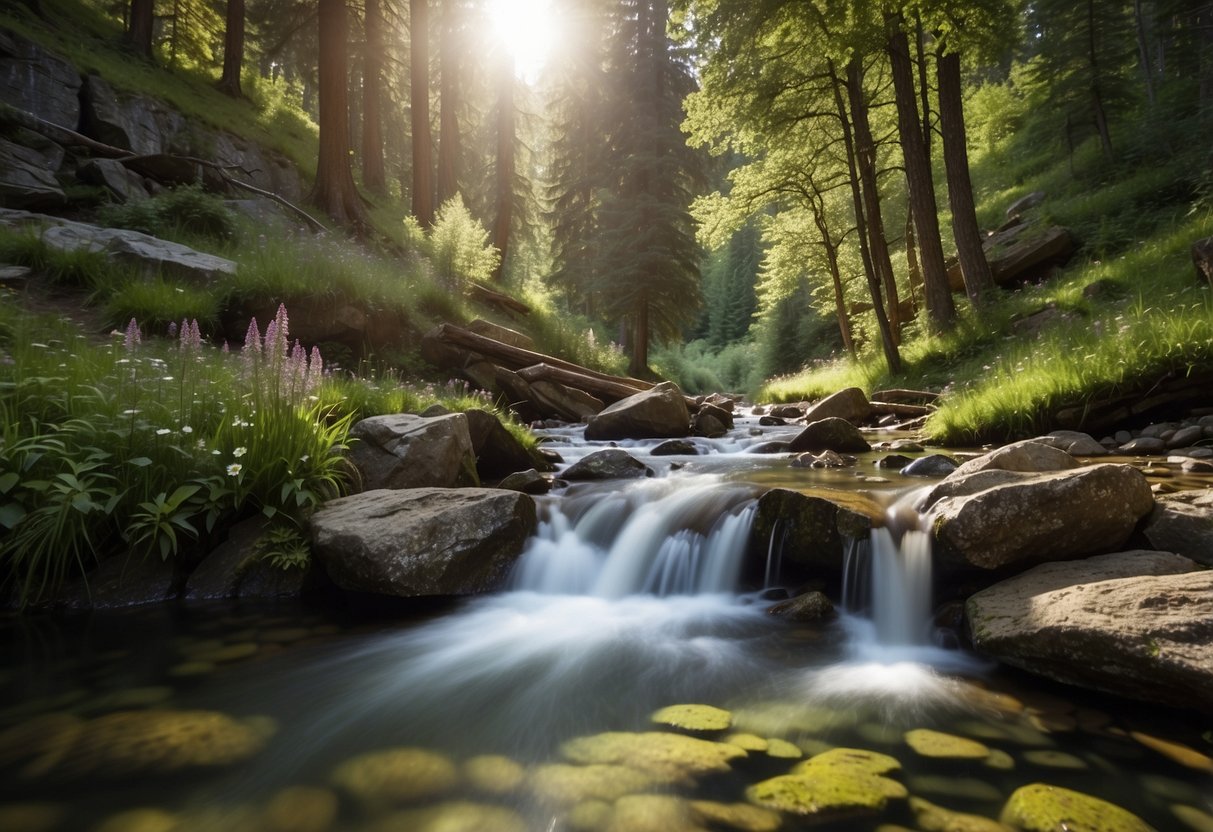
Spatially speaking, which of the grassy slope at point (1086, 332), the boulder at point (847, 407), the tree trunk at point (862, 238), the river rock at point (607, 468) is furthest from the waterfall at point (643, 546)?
the tree trunk at point (862, 238)

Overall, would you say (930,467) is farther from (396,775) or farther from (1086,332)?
(396,775)

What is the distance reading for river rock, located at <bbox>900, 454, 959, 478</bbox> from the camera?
5.46 meters

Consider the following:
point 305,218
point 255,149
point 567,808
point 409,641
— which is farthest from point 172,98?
point 567,808

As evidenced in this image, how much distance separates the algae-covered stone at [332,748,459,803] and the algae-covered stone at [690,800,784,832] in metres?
0.79

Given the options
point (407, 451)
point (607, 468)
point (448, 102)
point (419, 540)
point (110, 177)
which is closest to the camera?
point (419, 540)

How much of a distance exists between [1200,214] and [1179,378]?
8.64 metres

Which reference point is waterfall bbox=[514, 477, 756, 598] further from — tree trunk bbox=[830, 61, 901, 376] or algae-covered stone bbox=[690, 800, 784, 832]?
tree trunk bbox=[830, 61, 901, 376]

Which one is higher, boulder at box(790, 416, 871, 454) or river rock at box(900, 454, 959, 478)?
boulder at box(790, 416, 871, 454)

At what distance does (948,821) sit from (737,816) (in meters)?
0.59

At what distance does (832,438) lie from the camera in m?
7.51

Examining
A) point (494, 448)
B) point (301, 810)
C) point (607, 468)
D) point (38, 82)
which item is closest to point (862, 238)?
point (607, 468)

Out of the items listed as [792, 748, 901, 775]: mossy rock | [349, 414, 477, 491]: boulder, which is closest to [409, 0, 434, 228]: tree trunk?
[349, 414, 477, 491]: boulder

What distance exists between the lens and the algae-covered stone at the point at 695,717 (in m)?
2.31

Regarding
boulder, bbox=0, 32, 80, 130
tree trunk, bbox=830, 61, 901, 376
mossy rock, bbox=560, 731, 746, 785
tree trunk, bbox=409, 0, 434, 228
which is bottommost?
mossy rock, bbox=560, 731, 746, 785
